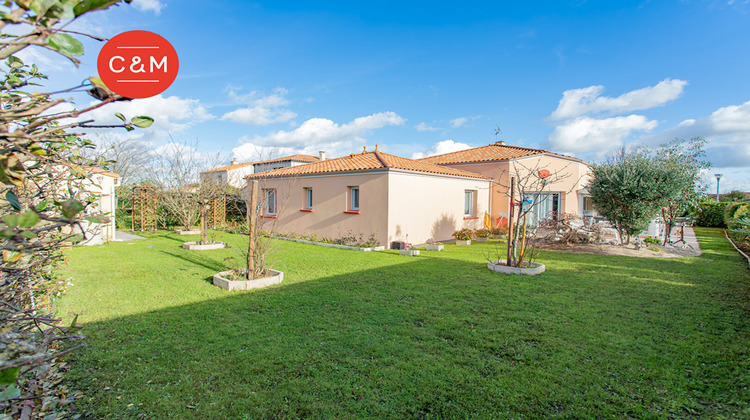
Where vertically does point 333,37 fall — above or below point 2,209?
above

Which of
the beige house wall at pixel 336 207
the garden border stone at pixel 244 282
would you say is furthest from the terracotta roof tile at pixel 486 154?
the garden border stone at pixel 244 282

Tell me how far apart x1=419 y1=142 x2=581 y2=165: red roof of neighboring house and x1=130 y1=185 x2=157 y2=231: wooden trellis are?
49.4 ft

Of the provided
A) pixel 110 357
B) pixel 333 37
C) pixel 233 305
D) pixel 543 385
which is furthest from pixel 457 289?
pixel 333 37

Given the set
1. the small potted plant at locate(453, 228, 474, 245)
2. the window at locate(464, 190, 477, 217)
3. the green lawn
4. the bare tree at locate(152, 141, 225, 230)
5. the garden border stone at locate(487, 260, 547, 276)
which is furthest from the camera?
the bare tree at locate(152, 141, 225, 230)

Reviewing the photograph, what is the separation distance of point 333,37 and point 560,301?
11937mm

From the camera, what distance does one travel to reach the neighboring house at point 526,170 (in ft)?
58.6

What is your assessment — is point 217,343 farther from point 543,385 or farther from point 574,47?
point 574,47

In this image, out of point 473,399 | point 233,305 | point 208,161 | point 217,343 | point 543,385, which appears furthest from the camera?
point 208,161

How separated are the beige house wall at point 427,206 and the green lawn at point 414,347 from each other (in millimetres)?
5150

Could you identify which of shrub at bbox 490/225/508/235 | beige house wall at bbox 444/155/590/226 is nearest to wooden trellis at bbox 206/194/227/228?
beige house wall at bbox 444/155/590/226

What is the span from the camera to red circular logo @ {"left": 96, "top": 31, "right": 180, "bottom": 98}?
4.45 feet

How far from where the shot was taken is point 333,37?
1325 centimetres

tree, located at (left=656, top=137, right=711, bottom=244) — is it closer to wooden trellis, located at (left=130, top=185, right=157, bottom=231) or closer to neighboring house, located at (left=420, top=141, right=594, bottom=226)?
neighboring house, located at (left=420, top=141, right=594, bottom=226)

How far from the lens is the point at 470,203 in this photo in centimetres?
1708
